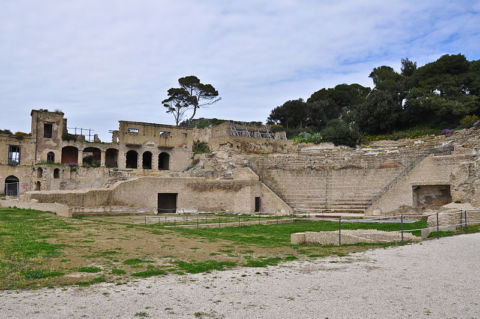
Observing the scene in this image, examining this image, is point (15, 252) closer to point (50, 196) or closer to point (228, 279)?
point (228, 279)

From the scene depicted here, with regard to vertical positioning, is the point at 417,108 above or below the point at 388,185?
above

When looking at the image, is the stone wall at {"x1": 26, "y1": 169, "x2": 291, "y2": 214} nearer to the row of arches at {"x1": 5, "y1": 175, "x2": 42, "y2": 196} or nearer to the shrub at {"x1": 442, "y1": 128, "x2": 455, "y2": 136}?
the row of arches at {"x1": 5, "y1": 175, "x2": 42, "y2": 196}

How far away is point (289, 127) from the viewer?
221 feet

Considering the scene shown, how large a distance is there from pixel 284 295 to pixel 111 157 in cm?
4235

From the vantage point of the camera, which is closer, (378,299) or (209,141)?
(378,299)

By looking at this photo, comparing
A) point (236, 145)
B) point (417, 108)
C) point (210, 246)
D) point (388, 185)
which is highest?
point (417, 108)

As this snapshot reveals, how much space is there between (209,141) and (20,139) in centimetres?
2067

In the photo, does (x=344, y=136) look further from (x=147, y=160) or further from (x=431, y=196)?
(x=147, y=160)

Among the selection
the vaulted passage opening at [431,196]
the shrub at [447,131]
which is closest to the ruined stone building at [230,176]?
the vaulted passage opening at [431,196]

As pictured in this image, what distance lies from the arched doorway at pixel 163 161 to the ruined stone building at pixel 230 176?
1152 mm

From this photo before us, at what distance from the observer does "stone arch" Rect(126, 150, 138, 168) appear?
1778 inches

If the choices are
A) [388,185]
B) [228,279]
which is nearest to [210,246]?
[228,279]

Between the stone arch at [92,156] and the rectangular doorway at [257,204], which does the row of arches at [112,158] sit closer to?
the stone arch at [92,156]

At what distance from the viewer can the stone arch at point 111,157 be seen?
44263 millimetres
